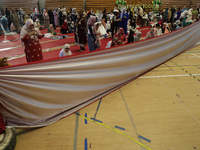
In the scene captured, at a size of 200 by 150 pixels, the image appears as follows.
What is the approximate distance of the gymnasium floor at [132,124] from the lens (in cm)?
201

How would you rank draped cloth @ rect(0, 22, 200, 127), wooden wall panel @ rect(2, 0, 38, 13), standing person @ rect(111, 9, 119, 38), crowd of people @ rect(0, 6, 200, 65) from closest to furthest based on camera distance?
draped cloth @ rect(0, 22, 200, 127)
crowd of people @ rect(0, 6, 200, 65)
standing person @ rect(111, 9, 119, 38)
wooden wall panel @ rect(2, 0, 38, 13)

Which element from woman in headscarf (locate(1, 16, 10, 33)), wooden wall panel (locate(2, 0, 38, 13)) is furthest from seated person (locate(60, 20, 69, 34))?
wooden wall panel (locate(2, 0, 38, 13))

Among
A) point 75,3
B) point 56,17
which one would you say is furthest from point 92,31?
point 75,3

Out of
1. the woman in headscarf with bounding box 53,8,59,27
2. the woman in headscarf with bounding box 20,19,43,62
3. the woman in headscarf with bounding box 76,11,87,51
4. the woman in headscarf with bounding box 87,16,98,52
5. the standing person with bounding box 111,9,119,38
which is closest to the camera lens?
the woman in headscarf with bounding box 20,19,43,62

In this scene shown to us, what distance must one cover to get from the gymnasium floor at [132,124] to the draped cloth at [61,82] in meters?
0.18

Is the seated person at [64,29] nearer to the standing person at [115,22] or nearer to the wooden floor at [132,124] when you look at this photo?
the standing person at [115,22]

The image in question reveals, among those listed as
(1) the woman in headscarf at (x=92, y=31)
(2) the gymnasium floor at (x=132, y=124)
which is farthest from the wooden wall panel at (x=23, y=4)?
(2) the gymnasium floor at (x=132, y=124)

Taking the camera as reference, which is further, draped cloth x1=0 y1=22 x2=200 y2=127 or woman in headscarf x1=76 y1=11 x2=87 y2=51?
woman in headscarf x1=76 y1=11 x2=87 y2=51

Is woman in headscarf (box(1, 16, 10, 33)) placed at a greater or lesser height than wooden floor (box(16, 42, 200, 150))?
greater

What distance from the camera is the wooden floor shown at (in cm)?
201

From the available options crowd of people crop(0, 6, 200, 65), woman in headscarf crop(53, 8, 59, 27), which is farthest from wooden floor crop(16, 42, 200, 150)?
woman in headscarf crop(53, 8, 59, 27)

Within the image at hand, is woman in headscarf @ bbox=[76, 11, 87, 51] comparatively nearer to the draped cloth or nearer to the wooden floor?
the draped cloth

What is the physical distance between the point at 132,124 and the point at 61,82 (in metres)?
1.31

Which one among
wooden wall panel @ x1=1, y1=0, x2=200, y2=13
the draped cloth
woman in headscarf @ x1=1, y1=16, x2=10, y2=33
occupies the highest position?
wooden wall panel @ x1=1, y1=0, x2=200, y2=13
